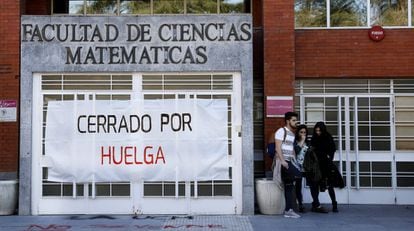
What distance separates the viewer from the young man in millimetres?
10211

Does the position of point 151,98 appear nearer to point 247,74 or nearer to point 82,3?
point 247,74

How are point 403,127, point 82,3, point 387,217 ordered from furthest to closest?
point 82,3, point 403,127, point 387,217

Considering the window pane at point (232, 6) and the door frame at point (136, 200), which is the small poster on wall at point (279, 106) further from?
the window pane at point (232, 6)

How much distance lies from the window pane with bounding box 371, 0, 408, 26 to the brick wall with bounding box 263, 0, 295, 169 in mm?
2259

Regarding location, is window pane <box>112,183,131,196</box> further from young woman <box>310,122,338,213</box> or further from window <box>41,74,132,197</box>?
young woman <box>310,122,338,213</box>

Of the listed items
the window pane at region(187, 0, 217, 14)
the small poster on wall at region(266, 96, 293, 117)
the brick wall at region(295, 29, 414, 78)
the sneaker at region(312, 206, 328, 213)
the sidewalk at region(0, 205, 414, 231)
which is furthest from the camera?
the window pane at region(187, 0, 217, 14)

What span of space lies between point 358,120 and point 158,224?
5052 mm

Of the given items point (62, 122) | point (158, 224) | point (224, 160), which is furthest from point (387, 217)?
point (62, 122)

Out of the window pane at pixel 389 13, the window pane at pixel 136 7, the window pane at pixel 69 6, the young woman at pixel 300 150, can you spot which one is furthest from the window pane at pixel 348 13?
the window pane at pixel 69 6

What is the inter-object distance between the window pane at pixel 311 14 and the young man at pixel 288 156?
2811mm

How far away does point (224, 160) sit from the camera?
10570 mm

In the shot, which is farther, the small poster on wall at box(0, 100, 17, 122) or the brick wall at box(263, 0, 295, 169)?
the brick wall at box(263, 0, 295, 169)

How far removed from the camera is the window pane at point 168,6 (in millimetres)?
13125

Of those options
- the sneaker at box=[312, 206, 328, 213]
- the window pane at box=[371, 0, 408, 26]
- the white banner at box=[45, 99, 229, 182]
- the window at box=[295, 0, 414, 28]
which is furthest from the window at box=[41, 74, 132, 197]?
the window pane at box=[371, 0, 408, 26]
